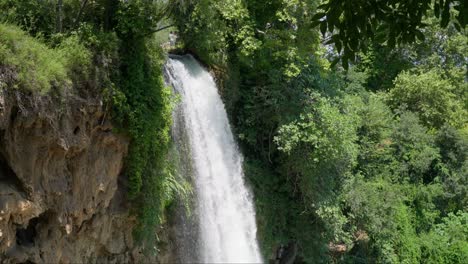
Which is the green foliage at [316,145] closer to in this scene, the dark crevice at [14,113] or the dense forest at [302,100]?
the dense forest at [302,100]

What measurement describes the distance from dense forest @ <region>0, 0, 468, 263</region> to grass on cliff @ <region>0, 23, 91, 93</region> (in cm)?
2

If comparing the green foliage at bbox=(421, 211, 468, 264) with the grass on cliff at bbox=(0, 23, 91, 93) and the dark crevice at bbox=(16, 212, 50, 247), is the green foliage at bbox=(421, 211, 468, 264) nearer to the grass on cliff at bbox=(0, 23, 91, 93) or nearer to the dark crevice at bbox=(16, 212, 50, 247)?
the dark crevice at bbox=(16, 212, 50, 247)

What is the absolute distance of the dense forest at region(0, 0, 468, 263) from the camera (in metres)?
8.99

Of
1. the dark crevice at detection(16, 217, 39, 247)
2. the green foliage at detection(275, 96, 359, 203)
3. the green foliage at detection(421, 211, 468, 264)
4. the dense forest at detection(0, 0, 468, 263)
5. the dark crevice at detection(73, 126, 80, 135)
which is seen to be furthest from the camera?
the green foliage at detection(421, 211, 468, 264)

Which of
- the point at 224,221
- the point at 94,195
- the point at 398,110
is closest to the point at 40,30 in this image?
the point at 94,195

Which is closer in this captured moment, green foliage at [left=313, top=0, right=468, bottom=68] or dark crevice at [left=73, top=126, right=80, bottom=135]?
green foliage at [left=313, top=0, right=468, bottom=68]

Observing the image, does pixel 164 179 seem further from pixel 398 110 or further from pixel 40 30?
pixel 398 110

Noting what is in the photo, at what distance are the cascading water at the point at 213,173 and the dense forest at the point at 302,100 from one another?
2.09 feet

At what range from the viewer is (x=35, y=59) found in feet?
29.2

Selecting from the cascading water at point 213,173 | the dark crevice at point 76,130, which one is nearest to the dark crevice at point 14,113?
the dark crevice at point 76,130

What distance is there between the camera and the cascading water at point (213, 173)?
47.2 feet

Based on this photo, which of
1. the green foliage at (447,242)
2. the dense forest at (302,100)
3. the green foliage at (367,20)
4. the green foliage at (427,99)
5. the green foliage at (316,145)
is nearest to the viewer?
the green foliage at (367,20)

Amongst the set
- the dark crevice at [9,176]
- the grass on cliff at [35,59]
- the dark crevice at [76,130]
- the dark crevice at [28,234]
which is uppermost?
the grass on cliff at [35,59]

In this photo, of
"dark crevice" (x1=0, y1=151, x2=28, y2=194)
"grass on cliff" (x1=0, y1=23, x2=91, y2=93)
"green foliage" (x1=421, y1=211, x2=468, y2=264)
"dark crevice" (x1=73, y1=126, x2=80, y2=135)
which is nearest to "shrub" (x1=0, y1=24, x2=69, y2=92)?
"grass on cliff" (x1=0, y1=23, x2=91, y2=93)
